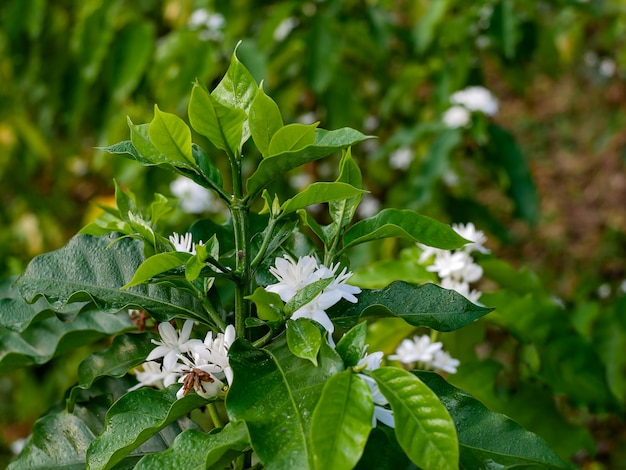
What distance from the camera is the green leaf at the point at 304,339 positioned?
1.51 ft

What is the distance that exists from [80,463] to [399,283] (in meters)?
0.30

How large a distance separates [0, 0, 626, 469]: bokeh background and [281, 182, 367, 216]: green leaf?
412 mm

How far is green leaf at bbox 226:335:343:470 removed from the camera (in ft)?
1.41

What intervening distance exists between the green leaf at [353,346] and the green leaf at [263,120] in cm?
Result: 15

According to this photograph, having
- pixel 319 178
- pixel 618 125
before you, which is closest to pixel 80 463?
pixel 319 178

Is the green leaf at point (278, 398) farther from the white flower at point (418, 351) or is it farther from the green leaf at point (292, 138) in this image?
the white flower at point (418, 351)

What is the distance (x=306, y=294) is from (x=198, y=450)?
127 millimetres

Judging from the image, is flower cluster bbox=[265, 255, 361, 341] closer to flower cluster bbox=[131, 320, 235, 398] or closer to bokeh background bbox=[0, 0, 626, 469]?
flower cluster bbox=[131, 320, 235, 398]

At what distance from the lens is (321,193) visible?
50cm

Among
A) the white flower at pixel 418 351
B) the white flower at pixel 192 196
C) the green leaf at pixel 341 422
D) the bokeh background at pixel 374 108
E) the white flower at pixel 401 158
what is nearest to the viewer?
the green leaf at pixel 341 422

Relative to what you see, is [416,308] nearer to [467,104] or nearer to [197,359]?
[197,359]

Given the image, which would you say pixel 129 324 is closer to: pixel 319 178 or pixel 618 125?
pixel 319 178

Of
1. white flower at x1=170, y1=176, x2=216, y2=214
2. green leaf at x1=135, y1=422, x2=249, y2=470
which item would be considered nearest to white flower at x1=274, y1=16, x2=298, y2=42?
white flower at x1=170, y1=176, x2=216, y2=214

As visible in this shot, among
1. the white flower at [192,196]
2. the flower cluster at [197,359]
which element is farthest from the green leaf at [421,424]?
the white flower at [192,196]
